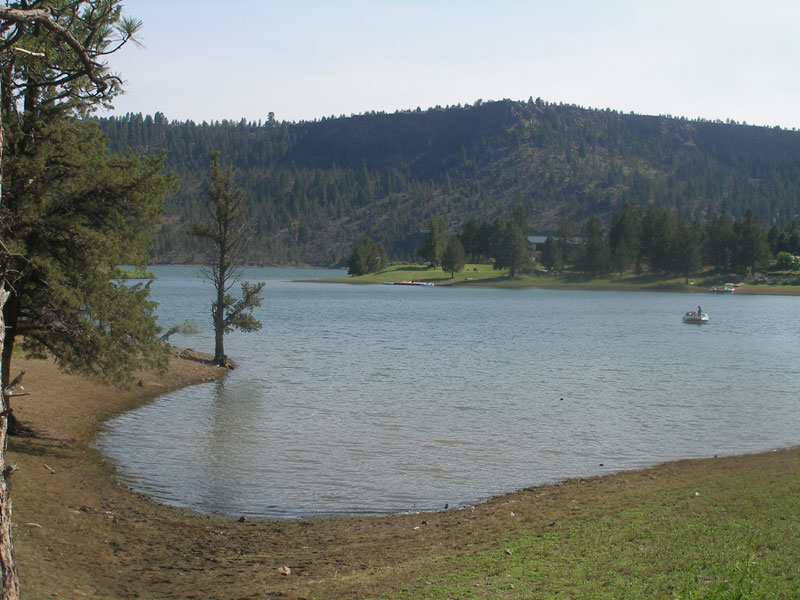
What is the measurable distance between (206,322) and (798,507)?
5472cm

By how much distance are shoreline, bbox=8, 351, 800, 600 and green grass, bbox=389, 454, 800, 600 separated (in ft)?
1.70

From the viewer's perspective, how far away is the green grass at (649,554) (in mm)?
9031

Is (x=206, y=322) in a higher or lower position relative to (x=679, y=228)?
lower

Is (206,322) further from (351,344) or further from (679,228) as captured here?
(679,228)

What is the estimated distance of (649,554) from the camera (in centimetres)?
1048

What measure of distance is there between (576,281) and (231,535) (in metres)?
141

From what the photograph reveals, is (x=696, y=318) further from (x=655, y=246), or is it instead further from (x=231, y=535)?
(x=655, y=246)

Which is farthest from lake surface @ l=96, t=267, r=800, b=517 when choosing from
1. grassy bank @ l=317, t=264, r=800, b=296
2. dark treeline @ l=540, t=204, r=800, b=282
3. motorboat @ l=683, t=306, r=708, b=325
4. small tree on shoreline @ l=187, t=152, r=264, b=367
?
dark treeline @ l=540, t=204, r=800, b=282

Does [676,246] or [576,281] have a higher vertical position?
[676,246]

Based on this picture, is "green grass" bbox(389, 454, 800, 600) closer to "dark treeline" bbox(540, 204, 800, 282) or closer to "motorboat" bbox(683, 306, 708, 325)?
"motorboat" bbox(683, 306, 708, 325)

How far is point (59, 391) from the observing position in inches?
1042

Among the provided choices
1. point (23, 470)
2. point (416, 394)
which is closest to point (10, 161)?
point (23, 470)

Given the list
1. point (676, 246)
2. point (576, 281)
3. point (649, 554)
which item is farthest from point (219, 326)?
point (576, 281)

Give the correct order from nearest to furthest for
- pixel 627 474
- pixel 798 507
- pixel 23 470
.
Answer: pixel 798 507 → pixel 23 470 → pixel 627 474
